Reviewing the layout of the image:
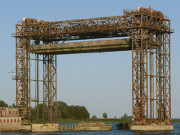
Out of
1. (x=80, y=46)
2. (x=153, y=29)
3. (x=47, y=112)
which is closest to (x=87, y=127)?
(x=47, y=112)

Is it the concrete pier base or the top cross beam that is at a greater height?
the top cross beam

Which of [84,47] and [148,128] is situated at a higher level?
[84,47]

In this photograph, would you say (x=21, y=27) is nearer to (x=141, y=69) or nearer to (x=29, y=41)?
(x=29, y=41)

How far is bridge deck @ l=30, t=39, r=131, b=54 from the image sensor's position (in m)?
114

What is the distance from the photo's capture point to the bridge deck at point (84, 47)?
114469 mm

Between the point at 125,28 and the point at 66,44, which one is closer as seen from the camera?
the point at 125,28

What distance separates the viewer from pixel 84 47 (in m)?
119

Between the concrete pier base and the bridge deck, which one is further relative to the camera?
the bridge deck

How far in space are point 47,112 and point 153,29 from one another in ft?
110

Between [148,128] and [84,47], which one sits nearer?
[148,128]

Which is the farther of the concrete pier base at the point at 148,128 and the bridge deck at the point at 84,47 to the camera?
the bridge deck at the point at 84,47

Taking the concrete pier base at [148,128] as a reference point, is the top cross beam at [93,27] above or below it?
above

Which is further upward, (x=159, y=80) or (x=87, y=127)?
(x=159, y=80)

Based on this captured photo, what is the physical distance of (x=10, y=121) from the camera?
122 meters
